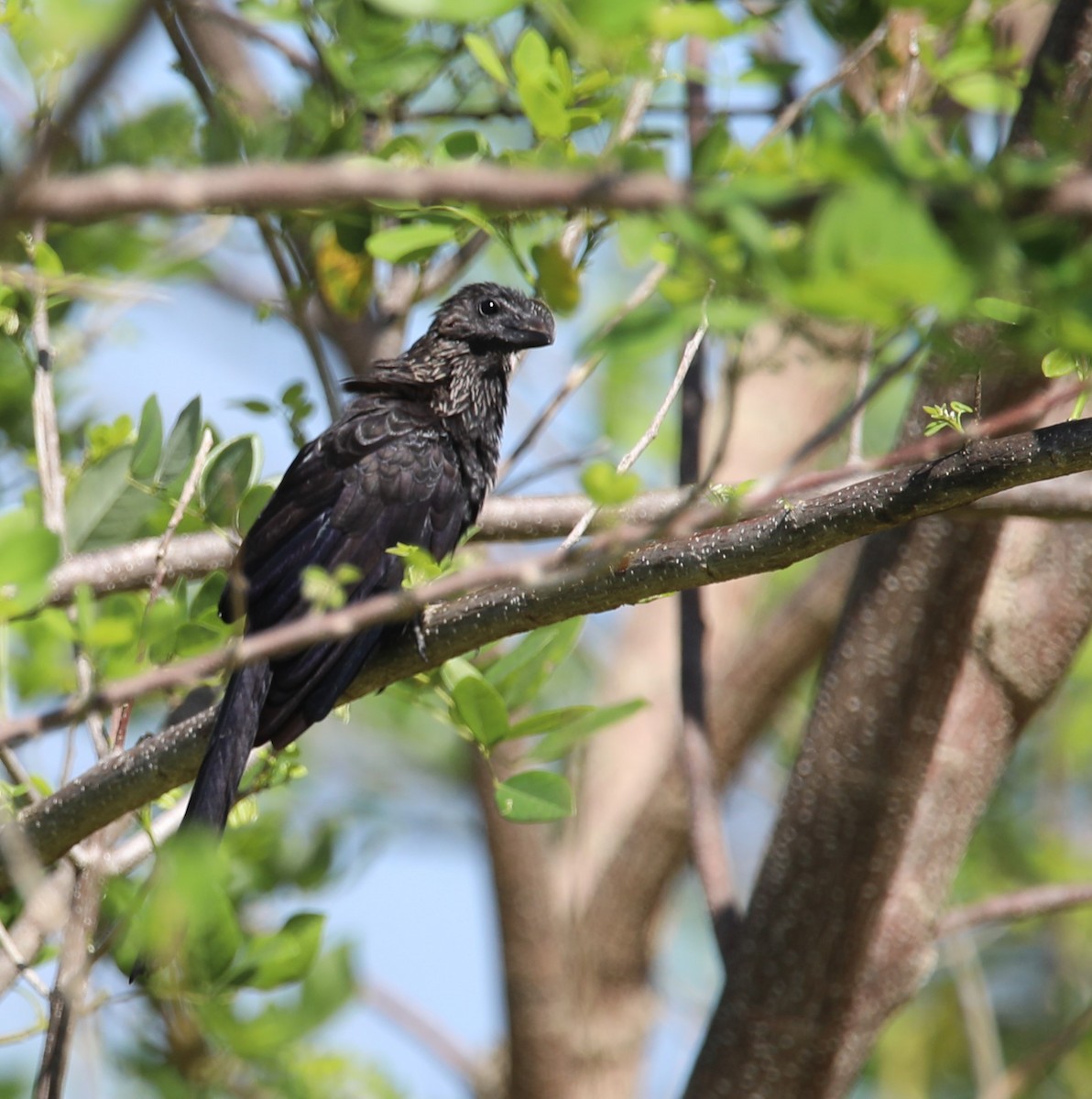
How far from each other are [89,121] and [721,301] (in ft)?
9.20

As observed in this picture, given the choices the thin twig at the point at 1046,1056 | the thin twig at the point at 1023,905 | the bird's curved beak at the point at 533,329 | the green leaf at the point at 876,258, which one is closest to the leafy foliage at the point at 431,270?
the green leaf at the point at 876,258

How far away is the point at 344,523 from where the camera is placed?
309 cm

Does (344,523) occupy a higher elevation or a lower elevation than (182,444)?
higher

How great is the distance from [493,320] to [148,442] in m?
1.45

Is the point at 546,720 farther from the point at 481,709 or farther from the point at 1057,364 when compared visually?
the point at 1057,364

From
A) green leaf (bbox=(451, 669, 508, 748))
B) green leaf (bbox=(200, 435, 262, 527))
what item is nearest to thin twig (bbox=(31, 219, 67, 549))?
green leaf (bbox=(200, 435, 262, 527))

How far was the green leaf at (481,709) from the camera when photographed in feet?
7.60

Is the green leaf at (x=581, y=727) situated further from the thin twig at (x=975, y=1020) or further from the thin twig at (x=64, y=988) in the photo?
the thin twig at (x=975, y=1020)

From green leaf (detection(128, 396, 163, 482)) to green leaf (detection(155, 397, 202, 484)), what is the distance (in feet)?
0.12

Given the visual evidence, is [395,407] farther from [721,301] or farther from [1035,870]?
[1035,870]

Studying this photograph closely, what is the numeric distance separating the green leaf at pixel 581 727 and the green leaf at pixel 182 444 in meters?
0.90

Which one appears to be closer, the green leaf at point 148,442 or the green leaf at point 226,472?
the green leaf at point 148,442

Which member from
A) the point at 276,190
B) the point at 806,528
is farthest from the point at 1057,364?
the point at 276,190

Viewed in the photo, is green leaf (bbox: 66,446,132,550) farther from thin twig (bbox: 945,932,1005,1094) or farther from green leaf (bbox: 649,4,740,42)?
thin twig (bbox: 945,932,1005,1094)
